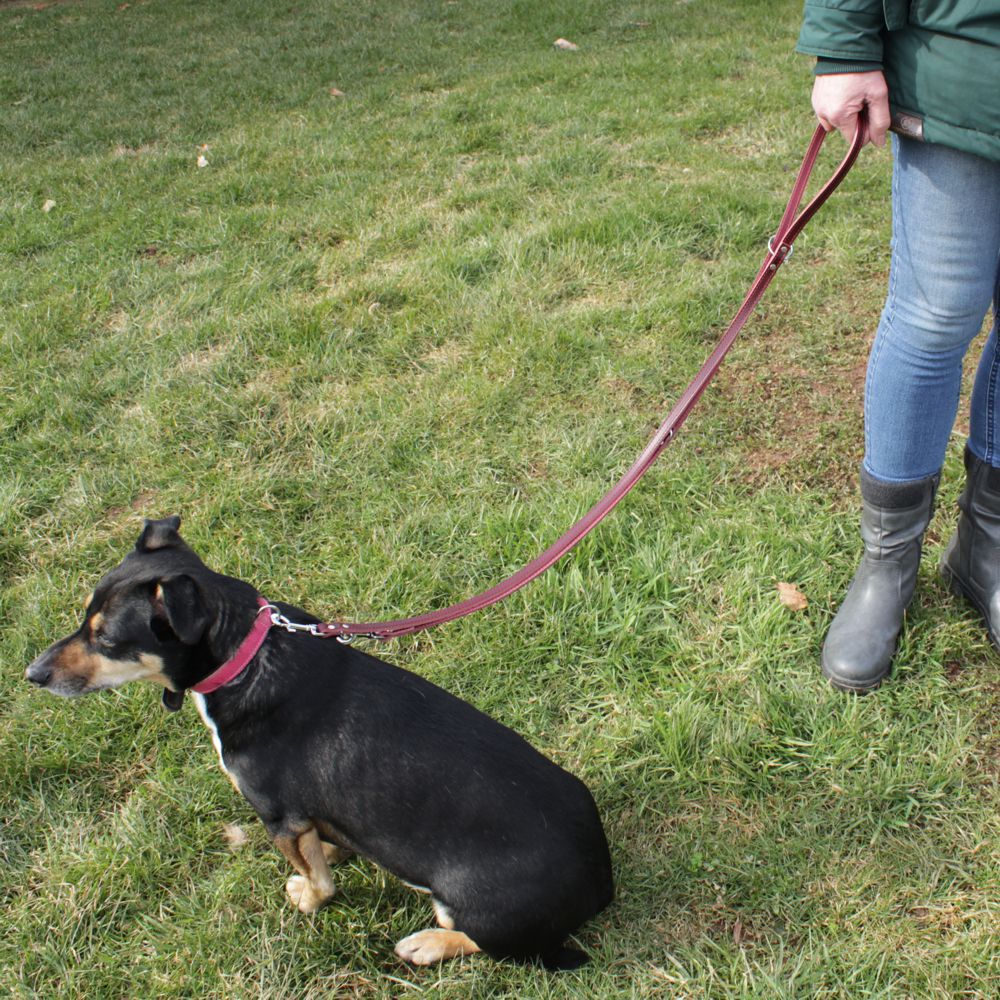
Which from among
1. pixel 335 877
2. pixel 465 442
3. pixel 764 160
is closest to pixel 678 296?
pixel 465 442

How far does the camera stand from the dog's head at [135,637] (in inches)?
77.1

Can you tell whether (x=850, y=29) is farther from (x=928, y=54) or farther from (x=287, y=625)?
(x=287, y=625)

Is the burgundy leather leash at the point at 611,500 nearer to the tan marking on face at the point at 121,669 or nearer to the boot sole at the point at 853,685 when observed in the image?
the tan marking on face at the point at 121,669

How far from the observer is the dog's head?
6.43ft

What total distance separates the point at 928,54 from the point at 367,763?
1936 millimetres

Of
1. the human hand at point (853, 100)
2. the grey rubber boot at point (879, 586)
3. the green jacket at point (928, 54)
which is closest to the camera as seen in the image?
the green jacket at point (928, 54)

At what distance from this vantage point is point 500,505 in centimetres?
327

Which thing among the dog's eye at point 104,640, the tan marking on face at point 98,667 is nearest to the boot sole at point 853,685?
the tan marking on face at point 98,667

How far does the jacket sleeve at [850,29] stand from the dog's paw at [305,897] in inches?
86.9

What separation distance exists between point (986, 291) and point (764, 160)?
11.8 feet

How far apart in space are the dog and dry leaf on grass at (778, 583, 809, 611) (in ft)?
3.41

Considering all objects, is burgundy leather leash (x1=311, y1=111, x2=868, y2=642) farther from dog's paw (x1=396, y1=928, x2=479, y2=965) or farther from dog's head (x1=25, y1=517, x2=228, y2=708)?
dog's paw (x1=396, y1=928, x2=479, y2=965)

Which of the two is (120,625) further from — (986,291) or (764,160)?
(764,160)

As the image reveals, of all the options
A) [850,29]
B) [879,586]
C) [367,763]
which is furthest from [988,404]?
[367,763]
